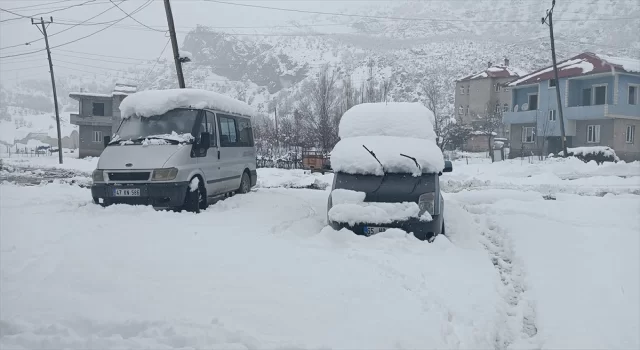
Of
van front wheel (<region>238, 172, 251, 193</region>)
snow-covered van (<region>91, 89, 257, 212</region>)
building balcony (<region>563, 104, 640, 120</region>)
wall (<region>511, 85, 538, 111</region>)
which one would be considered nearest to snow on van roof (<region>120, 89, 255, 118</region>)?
snow-covered van (<region>91, 89, 257, 212</region>)

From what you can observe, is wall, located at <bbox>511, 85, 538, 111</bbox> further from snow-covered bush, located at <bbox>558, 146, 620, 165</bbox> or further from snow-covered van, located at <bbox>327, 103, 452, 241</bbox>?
snow-covered van, located at <bbox>327, 103, 452, 241</bbox>

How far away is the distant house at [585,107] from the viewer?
37.7 metres

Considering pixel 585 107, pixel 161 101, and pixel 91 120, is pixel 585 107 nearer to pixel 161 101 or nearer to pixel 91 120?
pixel 161 101

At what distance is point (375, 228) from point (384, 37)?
188119 mm

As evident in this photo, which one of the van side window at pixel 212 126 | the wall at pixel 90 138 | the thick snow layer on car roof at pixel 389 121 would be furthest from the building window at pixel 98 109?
the thick snow layer on car roof at pixel 389 121

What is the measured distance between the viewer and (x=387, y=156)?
7.36m

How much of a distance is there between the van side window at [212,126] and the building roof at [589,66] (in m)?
36.8

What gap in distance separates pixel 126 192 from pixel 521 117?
139ft


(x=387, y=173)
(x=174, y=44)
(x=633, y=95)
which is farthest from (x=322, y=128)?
(x=633, y=95)

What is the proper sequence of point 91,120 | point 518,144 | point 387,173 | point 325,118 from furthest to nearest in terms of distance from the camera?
point 91,120, point 518,144, point 325,118, point 387,173

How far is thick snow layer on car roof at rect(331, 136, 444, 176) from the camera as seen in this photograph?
286 inches

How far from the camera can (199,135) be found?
31.3 feet

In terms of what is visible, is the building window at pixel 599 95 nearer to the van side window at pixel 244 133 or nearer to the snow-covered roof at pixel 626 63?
the snow-covered roof at pixel 626 63

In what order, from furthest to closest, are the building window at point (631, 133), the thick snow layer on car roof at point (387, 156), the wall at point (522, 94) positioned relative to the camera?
1. the wall at point (522, 94)
2. the building window at point (631, 133)
3. the thick snow layer on car roof at point (387, 156)
